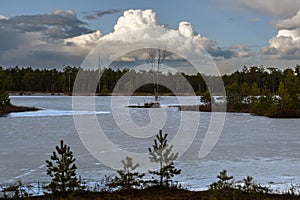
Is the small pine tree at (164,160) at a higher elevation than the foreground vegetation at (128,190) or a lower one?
higher

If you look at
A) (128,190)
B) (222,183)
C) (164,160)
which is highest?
(164,160)

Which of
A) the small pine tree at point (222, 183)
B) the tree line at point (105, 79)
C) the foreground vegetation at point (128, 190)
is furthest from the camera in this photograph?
the tree line at point (105, 79)

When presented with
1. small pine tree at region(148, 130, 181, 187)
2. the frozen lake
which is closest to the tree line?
the frozen lake

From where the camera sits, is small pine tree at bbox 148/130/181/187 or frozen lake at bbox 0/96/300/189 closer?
small pine tree at bbox 148/130/181/187

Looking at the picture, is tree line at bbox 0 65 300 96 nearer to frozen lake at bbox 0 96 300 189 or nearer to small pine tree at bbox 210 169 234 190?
frozen lake at bbox 0 96 300 189

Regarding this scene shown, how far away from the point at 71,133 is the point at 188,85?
3907 inches

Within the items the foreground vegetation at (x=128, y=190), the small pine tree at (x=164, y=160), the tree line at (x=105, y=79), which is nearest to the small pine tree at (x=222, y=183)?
the foreground vegetation at (x=128, y=190)

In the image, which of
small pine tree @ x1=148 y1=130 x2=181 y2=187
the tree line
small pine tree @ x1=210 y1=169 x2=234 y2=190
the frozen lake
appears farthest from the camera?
the tree line

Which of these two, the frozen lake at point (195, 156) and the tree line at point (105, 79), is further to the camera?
the tree line at point (105, 79)

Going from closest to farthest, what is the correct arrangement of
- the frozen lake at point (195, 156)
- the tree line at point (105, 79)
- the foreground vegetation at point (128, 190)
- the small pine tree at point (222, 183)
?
1. the small pine tree at point (222, 183)
2. the foreground vegetation at point (128, 190)
3. the frozen lake at point (195, 156)
4. the tree line at point (105, 79)

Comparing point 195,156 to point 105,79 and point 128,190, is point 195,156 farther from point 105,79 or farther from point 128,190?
point 105,79

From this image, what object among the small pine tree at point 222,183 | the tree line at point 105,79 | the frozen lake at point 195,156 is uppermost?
the tree line at point 105,79

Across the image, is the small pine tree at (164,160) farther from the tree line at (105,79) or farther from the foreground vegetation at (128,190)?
the tree line at (105,79)

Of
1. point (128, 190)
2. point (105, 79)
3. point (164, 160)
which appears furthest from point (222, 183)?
point (105, 79)
